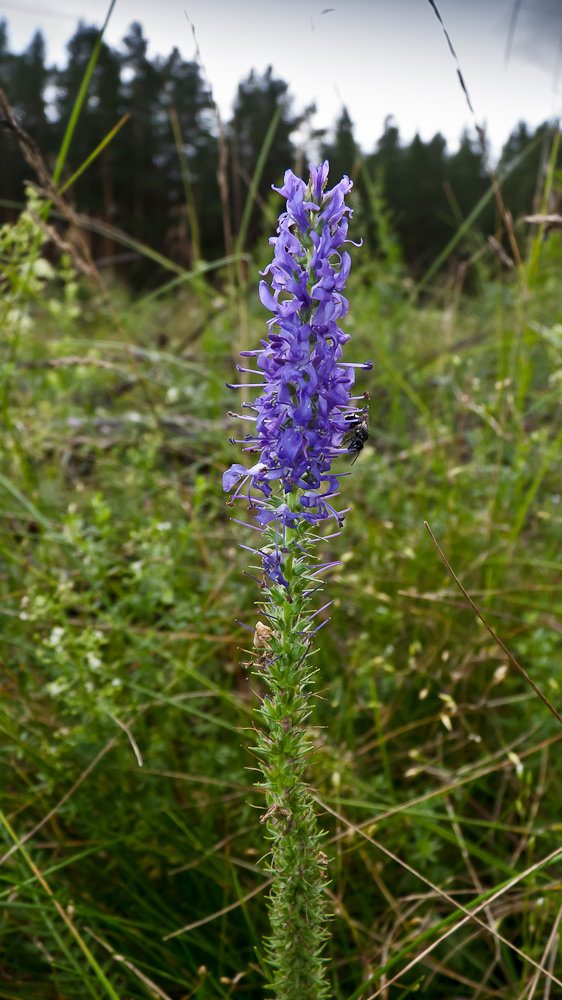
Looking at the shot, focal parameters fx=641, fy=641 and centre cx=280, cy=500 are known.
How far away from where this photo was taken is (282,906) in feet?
4.27

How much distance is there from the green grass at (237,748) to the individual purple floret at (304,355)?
2.30 feet

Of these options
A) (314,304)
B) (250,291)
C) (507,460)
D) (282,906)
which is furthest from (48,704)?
(250,291)

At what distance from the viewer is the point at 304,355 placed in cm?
114

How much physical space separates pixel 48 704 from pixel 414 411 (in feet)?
13.1

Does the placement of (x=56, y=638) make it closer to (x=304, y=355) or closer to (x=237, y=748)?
(x=237, y=748)

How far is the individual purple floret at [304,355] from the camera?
1.13m

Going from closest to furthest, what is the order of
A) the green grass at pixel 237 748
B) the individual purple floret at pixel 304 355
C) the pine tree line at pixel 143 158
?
the individual purple floret at pixel 304 355, the green grass at pixel 237 748, the pine tree line at pixel 143 158

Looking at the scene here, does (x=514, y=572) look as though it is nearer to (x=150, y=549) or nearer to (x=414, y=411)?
(x=150, y=549)

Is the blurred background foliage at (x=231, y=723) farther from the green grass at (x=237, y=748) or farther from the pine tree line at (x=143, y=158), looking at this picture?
the pine tree line at (x=143, y=158)

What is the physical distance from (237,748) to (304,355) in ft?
5.99

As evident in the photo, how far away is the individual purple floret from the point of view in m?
1.13

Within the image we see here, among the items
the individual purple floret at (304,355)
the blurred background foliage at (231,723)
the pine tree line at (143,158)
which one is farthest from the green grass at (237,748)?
the pine tree line at (143,158)

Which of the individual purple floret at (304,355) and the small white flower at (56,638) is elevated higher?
the individual purple floret at (304,355)

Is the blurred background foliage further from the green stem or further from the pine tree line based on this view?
the pine tree line
